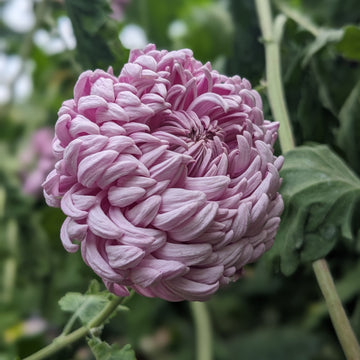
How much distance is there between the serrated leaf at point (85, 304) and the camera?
17.7 inches

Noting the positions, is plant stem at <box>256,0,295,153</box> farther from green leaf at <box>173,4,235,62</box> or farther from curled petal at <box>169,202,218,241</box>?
green leaf at <box>173,4,235,62</box>

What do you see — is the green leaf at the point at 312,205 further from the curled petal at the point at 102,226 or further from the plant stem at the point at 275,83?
the curled petal at the point at 102,226

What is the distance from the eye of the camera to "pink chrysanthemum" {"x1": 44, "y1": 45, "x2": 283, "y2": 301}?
34 centimetres

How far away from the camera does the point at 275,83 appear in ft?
1.83

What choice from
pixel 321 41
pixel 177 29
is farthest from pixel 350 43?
pixel 177 29

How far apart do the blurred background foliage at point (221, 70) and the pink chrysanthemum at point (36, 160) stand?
1cm

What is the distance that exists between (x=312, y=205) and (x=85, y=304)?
0.19m

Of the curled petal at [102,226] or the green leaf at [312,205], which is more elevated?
the curled petal at [102,226]

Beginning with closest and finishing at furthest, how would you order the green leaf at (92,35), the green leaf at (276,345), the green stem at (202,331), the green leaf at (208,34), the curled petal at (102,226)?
the curled petal at (102,226)
the green leaf at (92,35)
the green stem at (202,331)
the green leaf at (276,345)
the green leaf at (208,34)

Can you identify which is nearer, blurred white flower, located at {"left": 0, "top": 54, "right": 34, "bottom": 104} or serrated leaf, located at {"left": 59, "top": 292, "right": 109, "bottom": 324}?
serrated leaf, located at {"left": 59, "top": 292, "right": 109, "bottom": 324}

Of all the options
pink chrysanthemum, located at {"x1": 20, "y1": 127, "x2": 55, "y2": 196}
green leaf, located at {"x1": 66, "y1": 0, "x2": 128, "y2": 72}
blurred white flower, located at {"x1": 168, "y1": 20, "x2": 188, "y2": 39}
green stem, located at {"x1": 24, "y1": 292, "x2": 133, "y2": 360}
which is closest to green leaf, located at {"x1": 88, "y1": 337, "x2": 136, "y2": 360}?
green stem, located at {"x1": 24, "y1": 292, "x2": 133, "y2": 360}

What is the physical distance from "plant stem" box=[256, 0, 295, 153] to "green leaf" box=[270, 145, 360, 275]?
2 centimetres

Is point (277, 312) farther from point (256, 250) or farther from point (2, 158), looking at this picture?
point (256, 250)

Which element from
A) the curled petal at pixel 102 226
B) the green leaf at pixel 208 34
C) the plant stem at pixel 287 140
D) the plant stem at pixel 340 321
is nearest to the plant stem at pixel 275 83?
the plant stem at pixel 287 140
